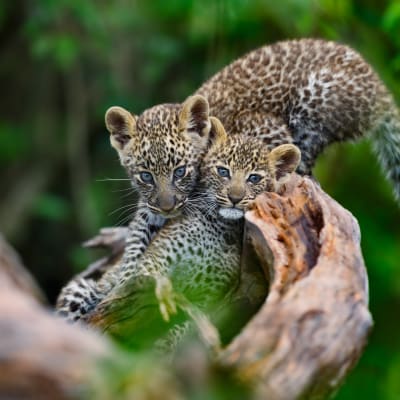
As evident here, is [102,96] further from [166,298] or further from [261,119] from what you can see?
[166,298]

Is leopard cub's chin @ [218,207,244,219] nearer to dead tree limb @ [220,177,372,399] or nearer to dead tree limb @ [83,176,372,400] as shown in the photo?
dead tree limb @ [83,176,372,400]

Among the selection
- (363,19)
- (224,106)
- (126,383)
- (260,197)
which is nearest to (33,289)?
(126,383)

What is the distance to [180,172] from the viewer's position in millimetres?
8414

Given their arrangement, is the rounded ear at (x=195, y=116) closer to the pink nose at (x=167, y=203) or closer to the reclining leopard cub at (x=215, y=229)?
the reclining leopard cub at (x=215, y=229)

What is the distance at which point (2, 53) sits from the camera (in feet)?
58.2

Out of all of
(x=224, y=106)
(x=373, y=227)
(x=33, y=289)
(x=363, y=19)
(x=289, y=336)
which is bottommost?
(x=373, y=227)

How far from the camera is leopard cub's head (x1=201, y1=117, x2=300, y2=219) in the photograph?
799cm

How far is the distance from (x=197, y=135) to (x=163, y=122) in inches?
12.1

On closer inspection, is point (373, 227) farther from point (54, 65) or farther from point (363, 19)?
point (54, 65)

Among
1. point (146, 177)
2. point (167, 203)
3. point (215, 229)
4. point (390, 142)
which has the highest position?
point (390, 142)

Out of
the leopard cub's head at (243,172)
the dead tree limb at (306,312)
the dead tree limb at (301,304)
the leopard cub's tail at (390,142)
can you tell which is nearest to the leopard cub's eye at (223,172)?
the leopard cub's head at (243,172)

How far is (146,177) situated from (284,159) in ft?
3.86

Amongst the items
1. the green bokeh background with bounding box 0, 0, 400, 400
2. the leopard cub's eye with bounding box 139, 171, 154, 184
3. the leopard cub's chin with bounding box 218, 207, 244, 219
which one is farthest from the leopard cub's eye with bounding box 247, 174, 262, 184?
the green bokeh background with bounding box 0, 0, 400, 400

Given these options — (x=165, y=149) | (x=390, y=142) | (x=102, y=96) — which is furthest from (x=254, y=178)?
(x=102, y=96)
